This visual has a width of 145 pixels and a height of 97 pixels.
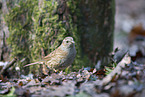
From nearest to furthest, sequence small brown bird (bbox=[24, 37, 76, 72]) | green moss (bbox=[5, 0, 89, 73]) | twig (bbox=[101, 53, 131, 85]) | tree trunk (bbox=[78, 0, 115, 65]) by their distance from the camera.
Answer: twig (bbox=[101, 53, 131, 85]) → small brown bird (bbox=[24, 37, 76, 72]) → green moss (bbox=[5, 0, 89, 73]) → tree trunk (bbox=[78, 0, 115, 65])

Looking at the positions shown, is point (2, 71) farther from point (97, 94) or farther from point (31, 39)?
point (97, 94)

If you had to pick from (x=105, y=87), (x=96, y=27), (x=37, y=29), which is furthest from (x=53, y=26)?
(x=105, y=87)

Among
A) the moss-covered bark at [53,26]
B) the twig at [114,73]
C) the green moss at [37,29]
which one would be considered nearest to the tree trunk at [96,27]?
the moss-covered bark at [53,26]

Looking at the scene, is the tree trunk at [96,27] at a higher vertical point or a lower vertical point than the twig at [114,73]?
higher

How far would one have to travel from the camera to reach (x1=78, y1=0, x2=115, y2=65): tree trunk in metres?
4.09

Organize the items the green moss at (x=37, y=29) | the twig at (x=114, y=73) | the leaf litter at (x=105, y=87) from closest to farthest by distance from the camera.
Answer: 1. the leaf litter at (x=105, y=87)
2. the twig at (x=114, y=73)
3. the green moss at (x=37, y=29)

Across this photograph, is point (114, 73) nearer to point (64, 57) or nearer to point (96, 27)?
point (64, 57)

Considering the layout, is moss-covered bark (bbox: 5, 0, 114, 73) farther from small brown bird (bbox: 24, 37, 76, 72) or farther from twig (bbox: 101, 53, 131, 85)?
twig (bbox: 101, 53, 131, 85)

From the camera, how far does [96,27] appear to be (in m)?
4.27

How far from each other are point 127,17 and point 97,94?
479 inches

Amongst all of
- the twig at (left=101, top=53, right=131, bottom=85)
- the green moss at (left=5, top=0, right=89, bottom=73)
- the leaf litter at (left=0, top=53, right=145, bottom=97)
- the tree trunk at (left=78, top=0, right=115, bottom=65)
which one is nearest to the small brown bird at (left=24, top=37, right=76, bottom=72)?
the green moss at (left=5, top=0, right=89, bottom=73)

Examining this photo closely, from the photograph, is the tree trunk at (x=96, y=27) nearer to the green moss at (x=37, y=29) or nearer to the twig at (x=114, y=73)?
the green moss at (x=37, y=29)

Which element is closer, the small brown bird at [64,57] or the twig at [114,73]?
the twig at [114,73]

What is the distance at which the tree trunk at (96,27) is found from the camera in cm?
409
